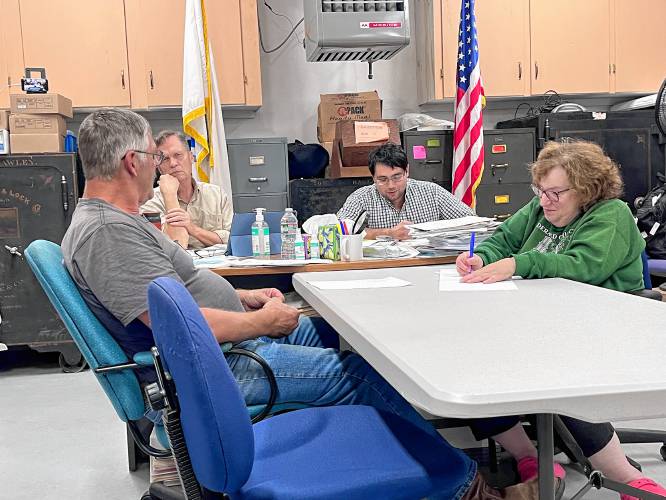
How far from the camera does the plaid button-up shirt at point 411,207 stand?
3.67 m

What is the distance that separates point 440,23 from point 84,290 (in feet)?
11.8

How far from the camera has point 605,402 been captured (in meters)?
0.89

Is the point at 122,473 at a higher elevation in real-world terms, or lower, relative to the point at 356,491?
lower

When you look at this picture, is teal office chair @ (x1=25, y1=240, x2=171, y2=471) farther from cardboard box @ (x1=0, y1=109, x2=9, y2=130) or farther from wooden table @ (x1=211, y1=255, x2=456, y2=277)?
cardboard box @ (x1=0, y1=109, x2=9, y2=130)

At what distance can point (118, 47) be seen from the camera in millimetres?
4246

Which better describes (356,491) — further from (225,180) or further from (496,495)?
(225,180)

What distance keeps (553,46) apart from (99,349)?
13.1 feet

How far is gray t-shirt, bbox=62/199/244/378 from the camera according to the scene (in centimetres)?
154

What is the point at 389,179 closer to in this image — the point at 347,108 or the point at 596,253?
the point at 347,108

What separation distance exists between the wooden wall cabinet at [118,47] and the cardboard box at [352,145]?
717 mm

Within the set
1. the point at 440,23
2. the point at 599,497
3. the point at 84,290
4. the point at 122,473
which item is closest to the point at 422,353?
the point at 84,290

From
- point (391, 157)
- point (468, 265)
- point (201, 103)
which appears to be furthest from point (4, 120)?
point (468, 265)

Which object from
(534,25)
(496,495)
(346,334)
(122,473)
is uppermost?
(534,25)

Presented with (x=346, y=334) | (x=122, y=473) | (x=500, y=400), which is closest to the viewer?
(x=500, y=400)
